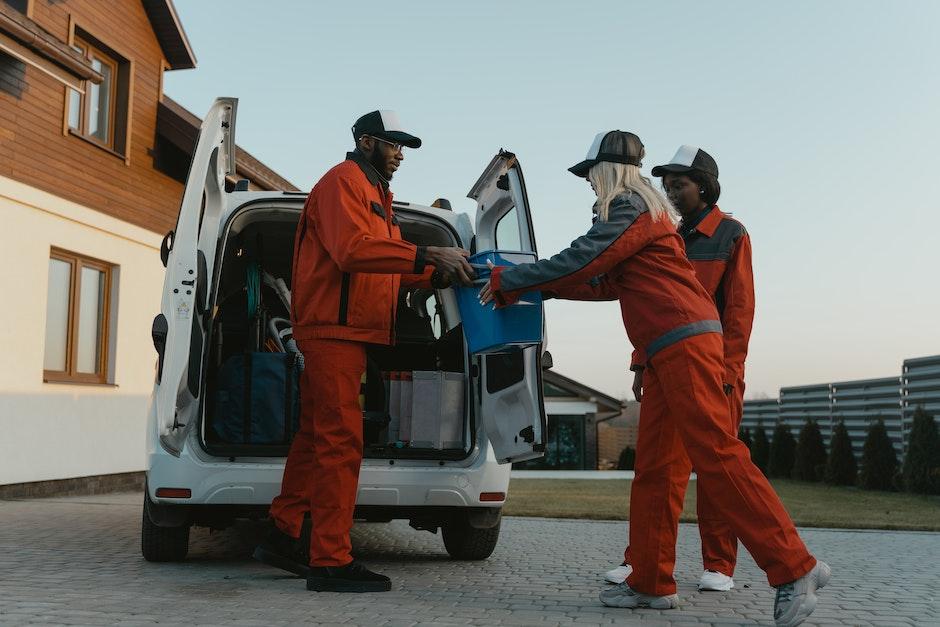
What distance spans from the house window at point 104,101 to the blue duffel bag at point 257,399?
7628mm

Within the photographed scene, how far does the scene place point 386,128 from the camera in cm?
484

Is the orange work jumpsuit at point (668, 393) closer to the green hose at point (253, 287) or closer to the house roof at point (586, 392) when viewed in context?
the green hose at point (253, 287)

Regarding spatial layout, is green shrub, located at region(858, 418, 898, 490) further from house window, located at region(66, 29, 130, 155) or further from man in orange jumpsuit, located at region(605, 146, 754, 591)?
man in orange jumpsuit, located at region(605, 146, 754, 591)

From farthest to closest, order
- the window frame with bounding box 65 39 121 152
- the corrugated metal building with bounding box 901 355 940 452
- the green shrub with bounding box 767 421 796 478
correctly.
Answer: the green shrub with bounding box 767 421 796 478 < the corrugated metal building with bounding box 901 355 940 452 < the window frame with bounding box 65 39 121 152

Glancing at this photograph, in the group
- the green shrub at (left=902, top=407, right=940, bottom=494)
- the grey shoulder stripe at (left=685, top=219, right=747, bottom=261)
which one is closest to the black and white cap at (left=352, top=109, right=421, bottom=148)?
the grey shoulder stripe at (left=685, top=219, right=747, bottom=261)

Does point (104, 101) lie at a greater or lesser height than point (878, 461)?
greater

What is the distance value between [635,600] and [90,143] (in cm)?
952

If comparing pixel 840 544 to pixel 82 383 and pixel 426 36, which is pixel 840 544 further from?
pixel 82 383

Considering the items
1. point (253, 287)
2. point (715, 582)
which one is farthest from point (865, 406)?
point (715, 582)

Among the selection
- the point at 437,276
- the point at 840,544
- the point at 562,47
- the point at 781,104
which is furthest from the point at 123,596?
the point at 781,104

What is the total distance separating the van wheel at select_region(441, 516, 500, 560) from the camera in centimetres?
586

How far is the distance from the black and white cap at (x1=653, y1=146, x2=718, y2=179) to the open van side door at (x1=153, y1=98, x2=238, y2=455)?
7.00 feet

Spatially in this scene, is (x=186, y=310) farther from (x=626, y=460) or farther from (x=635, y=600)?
(x=626, y=460)

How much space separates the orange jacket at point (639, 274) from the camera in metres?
4.16
